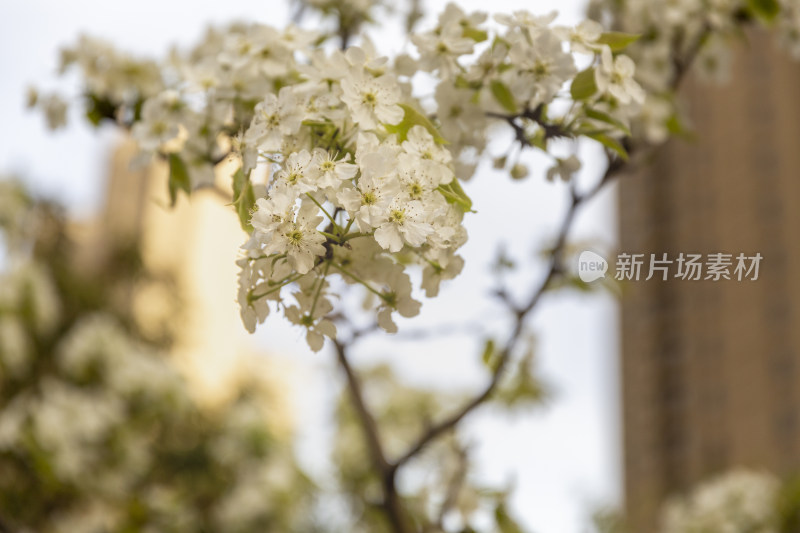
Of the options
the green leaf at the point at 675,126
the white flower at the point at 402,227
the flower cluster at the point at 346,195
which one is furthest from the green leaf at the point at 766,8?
the white flower at the point at 402,227

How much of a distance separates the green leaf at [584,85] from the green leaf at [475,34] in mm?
102

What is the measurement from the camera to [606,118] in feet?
2.76

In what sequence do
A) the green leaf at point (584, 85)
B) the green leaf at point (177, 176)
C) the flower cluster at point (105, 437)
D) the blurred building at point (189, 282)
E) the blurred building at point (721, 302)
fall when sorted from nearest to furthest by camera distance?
the green leaf at point (584, 85)
the green leaf at point (177, 176)
the flower cluster at point (105, 437)
the blurred building at point (189, 282)
the blurred building at point (721, 302)

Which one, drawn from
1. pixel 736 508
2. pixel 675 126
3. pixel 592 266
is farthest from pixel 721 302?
pixel 592 266

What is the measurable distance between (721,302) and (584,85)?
6633mm

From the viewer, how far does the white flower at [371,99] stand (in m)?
0.69

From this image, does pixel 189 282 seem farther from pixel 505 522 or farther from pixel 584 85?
pixel 584 85

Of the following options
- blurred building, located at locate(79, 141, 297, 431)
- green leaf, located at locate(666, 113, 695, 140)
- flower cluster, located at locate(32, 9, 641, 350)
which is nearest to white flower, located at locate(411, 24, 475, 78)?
flower cluster, located at locate(32, 9, 641, 350)

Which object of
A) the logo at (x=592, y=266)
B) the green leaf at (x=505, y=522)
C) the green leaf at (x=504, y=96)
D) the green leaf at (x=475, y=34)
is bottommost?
the green leaf at (x=505, y=522)

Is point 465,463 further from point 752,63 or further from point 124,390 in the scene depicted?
point 752,63

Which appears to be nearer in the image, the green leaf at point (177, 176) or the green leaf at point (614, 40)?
the green leaf at point (614, 40)

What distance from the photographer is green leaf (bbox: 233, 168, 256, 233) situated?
0.70 m

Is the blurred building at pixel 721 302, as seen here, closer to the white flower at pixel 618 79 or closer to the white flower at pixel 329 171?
the white flower at pixel 618 79

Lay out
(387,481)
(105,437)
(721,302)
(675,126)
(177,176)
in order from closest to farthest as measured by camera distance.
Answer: (177,176) → (387,481) → (675,126) → (105,437) → (721,302)
